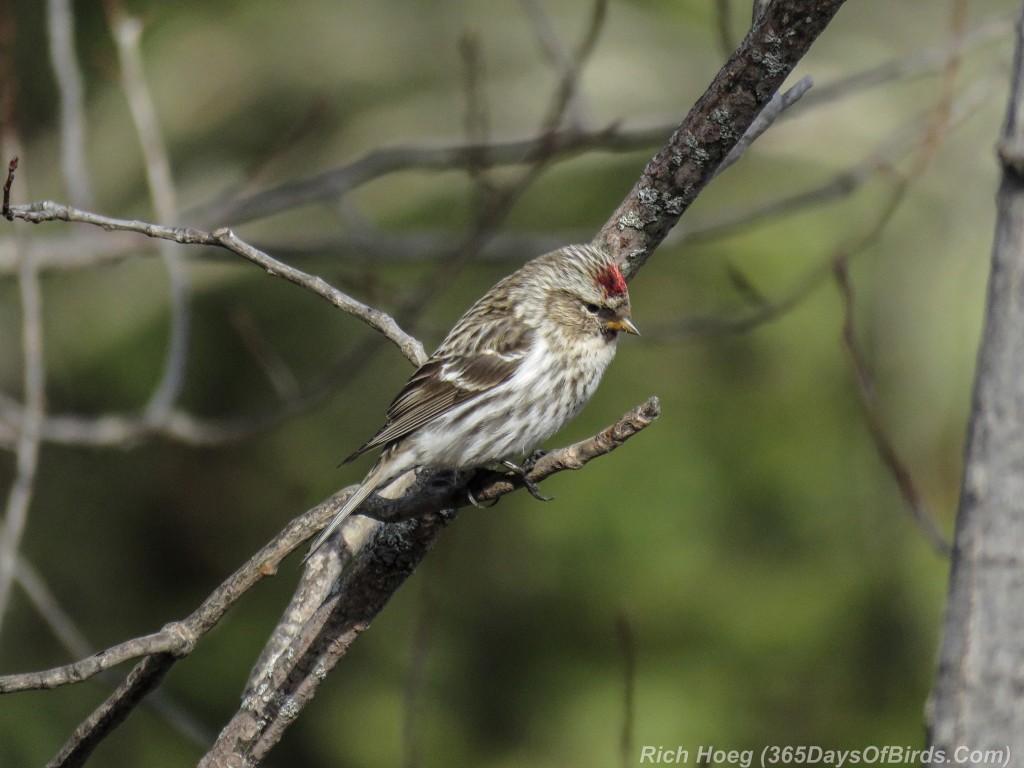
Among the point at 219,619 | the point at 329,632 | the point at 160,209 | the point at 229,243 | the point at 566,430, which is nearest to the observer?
the point at 219,619

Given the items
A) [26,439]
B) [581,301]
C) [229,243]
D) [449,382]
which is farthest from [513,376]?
[26,439]

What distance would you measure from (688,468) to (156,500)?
347cm

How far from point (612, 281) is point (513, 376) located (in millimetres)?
551

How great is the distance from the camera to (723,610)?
5.79 meters

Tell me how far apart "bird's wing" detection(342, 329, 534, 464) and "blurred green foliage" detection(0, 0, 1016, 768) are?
44.6 inches

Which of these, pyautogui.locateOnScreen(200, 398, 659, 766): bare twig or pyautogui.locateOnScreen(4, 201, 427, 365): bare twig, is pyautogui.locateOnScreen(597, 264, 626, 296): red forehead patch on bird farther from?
pyautogui.locateOnScreen(200, 398, 659, 766): bare twig

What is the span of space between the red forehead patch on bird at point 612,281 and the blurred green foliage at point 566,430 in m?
1.65

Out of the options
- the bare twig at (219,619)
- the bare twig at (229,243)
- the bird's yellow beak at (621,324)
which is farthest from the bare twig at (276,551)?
the bird's yellow beak at (621,324)

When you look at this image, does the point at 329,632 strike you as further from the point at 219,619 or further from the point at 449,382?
the point at 449,382

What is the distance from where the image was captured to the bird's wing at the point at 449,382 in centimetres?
374

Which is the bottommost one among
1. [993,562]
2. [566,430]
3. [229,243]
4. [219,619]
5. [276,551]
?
[993,562]

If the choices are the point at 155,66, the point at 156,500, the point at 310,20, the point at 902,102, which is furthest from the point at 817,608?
the point at 155,66

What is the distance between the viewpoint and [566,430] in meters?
6.00

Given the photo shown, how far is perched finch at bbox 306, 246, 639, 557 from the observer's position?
3.64 metres
